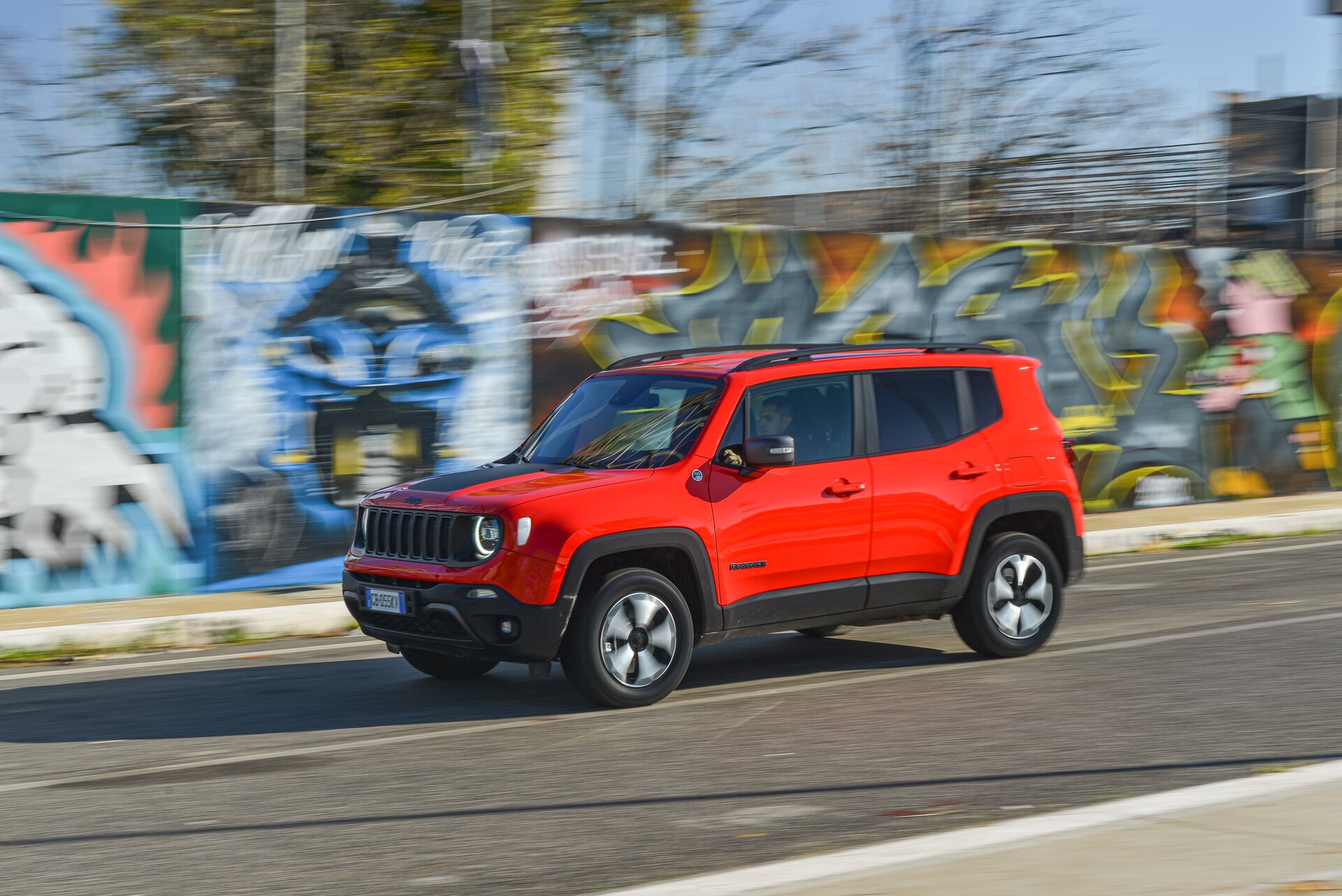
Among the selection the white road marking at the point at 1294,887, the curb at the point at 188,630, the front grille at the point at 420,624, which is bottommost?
the curb at the point at 188,630

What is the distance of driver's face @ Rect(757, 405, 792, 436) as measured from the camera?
27.4ft

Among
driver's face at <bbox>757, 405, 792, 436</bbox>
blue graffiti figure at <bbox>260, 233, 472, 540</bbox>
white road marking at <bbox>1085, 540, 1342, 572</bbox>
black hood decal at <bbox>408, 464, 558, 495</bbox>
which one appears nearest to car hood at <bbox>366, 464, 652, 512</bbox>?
black hood decal at <bbox>408, 464, 558, 495</bbox>

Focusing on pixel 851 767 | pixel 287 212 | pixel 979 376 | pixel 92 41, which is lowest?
pixel 851 767

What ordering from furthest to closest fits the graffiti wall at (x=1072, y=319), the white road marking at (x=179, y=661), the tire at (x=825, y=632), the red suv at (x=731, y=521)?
the graffiti wall at (x=1072, y=319), the tire at (x=825, y=632), the white road marking at (x=179, y=661), the red suv at (x=731, y=521)

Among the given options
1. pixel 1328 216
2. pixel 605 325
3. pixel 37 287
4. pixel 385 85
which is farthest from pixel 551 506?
pixel 1328 216

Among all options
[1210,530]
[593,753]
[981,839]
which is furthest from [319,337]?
[1210,530]

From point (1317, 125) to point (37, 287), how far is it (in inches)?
1183

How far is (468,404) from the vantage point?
14.0 metres

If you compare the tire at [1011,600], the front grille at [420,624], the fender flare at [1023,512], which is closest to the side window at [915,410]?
the fender flare at [1023,512]

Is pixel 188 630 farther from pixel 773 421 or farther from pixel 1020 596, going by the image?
pixel 1020 596

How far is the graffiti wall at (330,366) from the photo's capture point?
1270 centimetres

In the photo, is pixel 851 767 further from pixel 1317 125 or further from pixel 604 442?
pixel 1317 125

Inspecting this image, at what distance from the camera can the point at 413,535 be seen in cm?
801

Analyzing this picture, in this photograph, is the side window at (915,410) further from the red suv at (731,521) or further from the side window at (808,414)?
the side window at (808,414)
